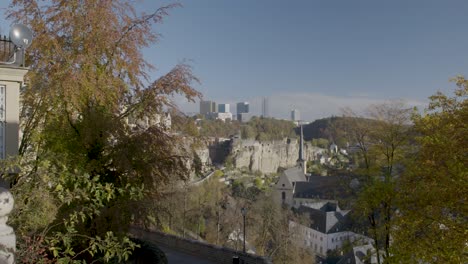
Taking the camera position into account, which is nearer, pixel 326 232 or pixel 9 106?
pixel 9 106

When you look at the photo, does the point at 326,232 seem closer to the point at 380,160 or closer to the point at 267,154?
the point at 380,160

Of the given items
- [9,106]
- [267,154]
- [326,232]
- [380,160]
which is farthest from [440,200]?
[267,154]

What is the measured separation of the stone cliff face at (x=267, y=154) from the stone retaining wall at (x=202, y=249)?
4251 inches

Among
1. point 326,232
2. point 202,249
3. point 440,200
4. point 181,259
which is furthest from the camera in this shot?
point 326,232

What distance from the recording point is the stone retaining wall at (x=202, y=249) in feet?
42.1

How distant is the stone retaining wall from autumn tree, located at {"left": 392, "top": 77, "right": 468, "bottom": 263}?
14.0 feet

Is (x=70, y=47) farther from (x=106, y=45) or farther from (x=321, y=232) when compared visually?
(x=321, y=232)

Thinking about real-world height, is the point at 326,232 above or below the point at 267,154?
below

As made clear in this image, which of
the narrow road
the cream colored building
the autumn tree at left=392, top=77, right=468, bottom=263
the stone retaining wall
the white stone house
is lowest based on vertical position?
the white stone house

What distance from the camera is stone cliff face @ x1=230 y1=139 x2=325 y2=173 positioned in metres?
128

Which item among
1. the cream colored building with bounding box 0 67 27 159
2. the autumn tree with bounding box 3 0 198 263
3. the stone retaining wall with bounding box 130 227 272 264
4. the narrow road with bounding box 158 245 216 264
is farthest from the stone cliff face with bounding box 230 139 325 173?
the cream colored building with bounding box 0 67 27 159

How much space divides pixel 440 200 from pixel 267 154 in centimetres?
12796

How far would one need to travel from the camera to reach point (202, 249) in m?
15.4

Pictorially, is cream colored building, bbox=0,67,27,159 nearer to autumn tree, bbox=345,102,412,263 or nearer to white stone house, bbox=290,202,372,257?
autumn tree, bbox=345,102,412,263
